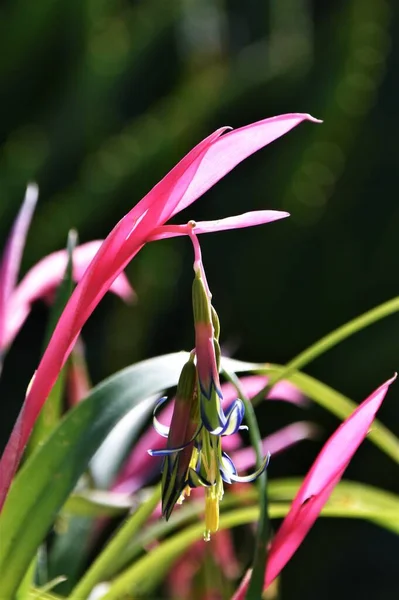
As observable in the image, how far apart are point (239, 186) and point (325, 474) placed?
110 cm

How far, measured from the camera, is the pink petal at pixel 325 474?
0.30m

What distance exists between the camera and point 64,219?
1.17 meters

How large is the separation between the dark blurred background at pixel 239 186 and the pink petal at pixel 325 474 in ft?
2.74

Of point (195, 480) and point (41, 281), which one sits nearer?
point (195, 480)

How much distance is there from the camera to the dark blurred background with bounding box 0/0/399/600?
1.21 meters

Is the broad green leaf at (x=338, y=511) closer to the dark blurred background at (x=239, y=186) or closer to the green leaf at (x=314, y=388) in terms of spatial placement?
the green leaf at (x=314, y=388)

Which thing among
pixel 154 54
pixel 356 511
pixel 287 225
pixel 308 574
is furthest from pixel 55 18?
pixel 356 511

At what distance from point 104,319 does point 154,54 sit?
50cm

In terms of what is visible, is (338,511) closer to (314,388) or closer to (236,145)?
(314,388)

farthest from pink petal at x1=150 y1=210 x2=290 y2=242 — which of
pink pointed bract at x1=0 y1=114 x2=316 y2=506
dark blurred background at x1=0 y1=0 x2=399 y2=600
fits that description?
dark blurred background at x1=0 y1=0 x2=399 y2=600

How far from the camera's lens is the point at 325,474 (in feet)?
1.00

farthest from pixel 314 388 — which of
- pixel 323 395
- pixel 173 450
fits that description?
pixel 173 450

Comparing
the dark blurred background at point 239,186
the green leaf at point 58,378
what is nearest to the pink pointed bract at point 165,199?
the green leaf at point 58,378

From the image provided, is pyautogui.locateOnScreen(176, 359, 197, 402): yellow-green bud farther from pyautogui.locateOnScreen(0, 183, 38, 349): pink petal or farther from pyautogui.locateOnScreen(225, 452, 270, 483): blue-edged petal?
pyautogui.locateOnScreen(0, 183, 38, 349): pink petal
